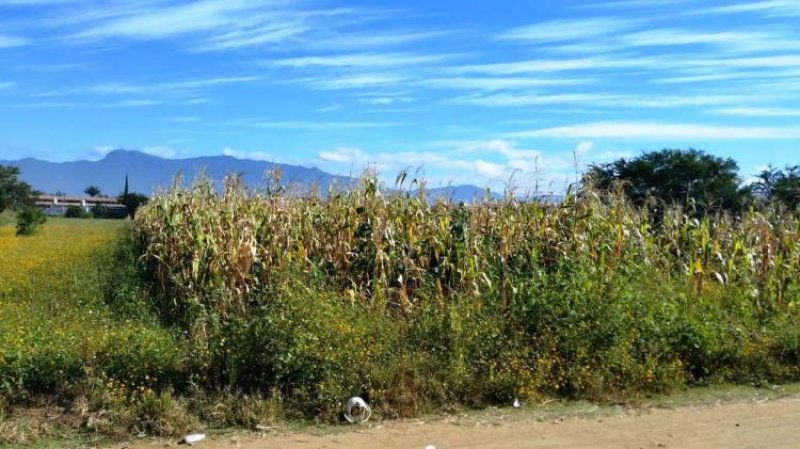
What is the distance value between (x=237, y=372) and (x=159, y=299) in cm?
434

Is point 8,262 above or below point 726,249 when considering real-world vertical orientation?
below

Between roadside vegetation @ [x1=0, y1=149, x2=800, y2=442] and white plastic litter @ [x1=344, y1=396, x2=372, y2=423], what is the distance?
0.38 feet

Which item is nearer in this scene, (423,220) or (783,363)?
(783,363)

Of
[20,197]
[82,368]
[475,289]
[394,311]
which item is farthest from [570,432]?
[20,197]

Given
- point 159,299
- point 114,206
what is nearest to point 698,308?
point 159,299

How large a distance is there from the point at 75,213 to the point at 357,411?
230ft

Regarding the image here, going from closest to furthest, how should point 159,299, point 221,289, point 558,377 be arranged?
point 558,377
point 221,289
point 159,299

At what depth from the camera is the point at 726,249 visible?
11266 mm

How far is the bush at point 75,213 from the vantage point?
68.1m

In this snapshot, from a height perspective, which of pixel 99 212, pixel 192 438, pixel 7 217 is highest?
pixel 99 212

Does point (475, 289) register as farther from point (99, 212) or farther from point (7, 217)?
point (99, 212)

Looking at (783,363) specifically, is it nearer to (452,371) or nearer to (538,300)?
(538,300)

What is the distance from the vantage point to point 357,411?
5863 mm

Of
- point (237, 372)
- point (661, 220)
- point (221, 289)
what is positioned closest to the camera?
point (237, 372)
